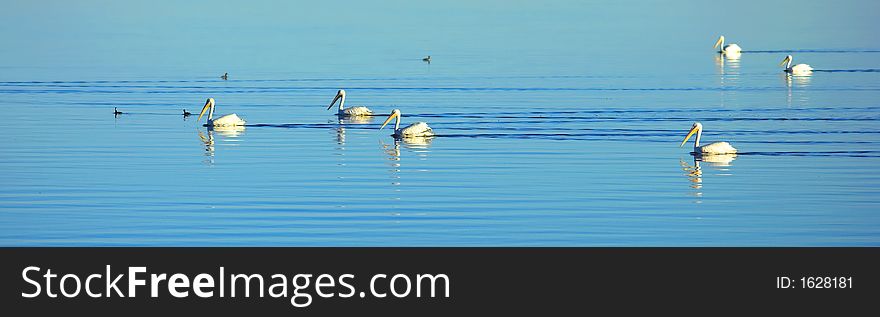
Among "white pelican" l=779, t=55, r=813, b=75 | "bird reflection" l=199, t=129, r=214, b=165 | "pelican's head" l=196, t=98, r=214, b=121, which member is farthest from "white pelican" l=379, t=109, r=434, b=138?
"white pelican" l=779, t=55, r=813, b=75

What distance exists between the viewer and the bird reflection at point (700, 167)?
26.4 metres

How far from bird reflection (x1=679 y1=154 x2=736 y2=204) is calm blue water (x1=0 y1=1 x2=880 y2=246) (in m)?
0.10

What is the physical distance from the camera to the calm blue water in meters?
21.9

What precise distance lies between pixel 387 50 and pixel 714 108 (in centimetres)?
2794

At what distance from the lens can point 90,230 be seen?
21.2 meters

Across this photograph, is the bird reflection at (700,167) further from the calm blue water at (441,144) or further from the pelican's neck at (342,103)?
the pelican's neck at (342,103)

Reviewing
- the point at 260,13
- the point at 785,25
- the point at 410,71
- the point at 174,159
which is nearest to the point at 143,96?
the point at 410,71

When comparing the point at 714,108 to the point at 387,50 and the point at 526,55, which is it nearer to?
the point at 526,55

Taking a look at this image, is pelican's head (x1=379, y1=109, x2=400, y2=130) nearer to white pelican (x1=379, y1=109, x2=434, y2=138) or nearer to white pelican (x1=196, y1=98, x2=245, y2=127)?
white pelican (x1=379, y1=109, x2=434, y2=138)

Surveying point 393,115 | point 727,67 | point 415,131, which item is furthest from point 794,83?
point 415,131

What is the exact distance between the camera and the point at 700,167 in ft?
96.2

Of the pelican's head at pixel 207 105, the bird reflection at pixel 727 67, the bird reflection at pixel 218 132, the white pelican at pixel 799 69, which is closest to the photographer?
the bird reflection at pixel 218 132

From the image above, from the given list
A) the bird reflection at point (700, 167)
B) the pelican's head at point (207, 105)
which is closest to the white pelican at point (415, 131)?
the pelican's head at point (207, 105)

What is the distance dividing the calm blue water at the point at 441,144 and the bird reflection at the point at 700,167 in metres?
0.10
